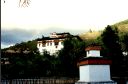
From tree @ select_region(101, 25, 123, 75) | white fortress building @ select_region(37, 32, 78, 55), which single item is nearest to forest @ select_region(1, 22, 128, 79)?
tree @ select_region(101, 25, 123, 75)

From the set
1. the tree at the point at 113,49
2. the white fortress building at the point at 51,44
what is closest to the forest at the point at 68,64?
the tree at the point at 113,49

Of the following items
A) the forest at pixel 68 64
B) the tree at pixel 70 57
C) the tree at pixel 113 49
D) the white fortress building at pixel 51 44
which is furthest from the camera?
the white fortress building at pixel 51 44

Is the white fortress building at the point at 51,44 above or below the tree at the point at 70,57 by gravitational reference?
above

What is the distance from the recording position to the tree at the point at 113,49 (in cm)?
5231

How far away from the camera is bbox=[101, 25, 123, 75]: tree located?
5231 centimetres

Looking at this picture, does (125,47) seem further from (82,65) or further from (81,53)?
(82,65)

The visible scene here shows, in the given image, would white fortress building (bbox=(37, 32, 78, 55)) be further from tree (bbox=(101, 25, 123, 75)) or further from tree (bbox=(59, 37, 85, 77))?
tree (bbox=(101, 25, 123, 75))

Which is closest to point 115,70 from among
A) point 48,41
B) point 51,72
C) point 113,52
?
point 113,52

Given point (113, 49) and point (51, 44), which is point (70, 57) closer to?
point (113, 49)

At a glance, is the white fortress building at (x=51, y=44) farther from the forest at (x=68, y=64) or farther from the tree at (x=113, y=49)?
the tree at (x=113, y=49)

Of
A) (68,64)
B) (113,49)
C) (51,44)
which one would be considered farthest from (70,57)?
(51,44)

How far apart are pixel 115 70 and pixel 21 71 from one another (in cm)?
1702

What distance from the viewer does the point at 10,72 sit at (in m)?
50.1

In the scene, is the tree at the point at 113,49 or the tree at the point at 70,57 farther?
the tree at the point at 70,57
